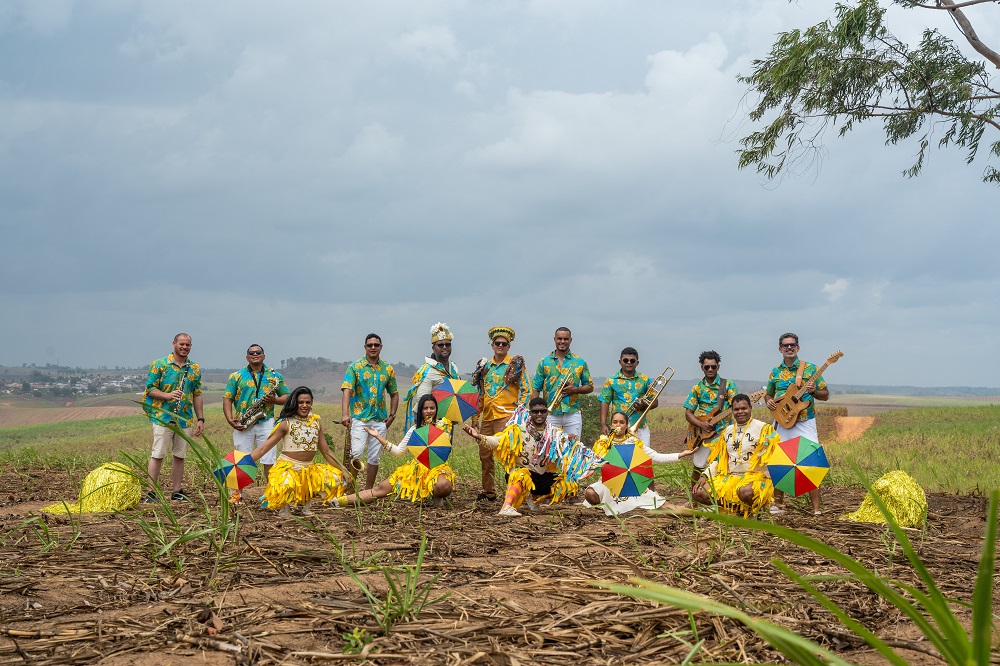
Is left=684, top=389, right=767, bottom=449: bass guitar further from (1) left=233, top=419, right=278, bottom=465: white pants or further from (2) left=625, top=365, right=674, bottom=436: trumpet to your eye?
(1) left=233, top=419, right=278, bottom=465: white pants

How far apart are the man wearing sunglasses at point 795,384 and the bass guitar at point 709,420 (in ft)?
0.47

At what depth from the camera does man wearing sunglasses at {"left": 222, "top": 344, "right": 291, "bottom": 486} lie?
9361 mm

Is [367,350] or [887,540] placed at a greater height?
[367,350]

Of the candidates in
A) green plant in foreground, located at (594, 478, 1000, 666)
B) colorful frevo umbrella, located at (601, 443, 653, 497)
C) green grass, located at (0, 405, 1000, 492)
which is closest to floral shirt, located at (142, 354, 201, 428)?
green grass, located at (0, 405, 1000, 492)

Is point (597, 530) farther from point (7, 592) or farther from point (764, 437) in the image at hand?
point (7, 592)

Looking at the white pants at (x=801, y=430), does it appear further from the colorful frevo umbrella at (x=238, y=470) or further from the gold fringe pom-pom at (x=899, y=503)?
the colorful frevo umbrella at (x=238, y=470)

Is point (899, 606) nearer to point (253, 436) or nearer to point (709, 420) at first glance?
point (709, 420)

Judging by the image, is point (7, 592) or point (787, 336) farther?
point (787, 336)

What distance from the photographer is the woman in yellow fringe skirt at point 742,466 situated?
7039 mm

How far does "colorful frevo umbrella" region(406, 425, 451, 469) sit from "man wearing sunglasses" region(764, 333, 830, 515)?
3458mm

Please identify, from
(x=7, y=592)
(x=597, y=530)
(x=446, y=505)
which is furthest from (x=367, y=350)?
(x=7, y=592)

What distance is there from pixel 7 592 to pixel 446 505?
4.56m

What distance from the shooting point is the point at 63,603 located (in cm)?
432

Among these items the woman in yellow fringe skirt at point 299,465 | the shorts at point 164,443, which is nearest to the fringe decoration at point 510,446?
the woman in yellow fringe skirt at point 299,465
